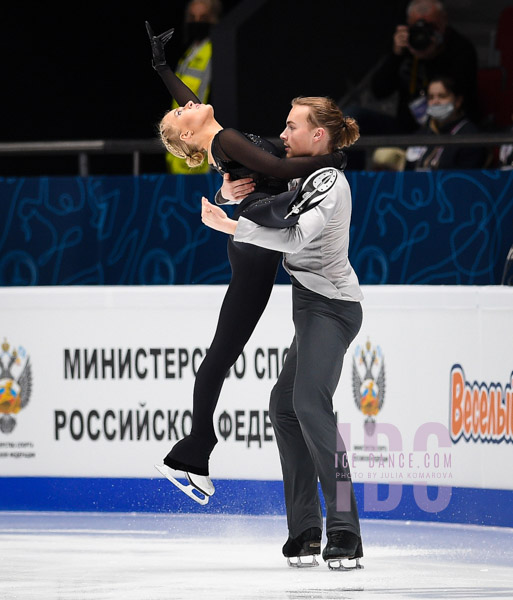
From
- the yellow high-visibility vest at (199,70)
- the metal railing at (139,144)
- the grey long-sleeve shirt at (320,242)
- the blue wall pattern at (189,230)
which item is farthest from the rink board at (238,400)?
the yellow high-visibility vest at (199,70)

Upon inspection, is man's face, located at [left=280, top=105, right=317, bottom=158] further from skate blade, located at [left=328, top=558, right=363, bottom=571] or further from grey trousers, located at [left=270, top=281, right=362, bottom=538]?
skate blade, located at [left=328, top=558, right=363, bottom=571]

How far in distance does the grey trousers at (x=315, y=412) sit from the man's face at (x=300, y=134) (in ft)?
1.60

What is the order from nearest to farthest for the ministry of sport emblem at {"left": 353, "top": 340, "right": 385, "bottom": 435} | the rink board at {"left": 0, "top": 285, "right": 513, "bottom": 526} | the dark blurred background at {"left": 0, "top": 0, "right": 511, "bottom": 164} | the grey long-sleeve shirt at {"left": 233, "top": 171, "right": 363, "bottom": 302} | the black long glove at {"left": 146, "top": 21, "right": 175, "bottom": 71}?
the grey long-sleeve shirt at {"left": 233, "top": 171, "right": 363, "bottom": 302} < the black long glove at {"left": 146, "top": 21, "right": 175, "bottom": 71} < the rink board at {"left": 0, "top": 285, "right": 513, "bottom": 526} < the ministry of sport emblem at {"left": 353, "top": 340, "right": 385, "bottom": 435} < the dark blurred background at {"left": 0, "top": 0, "right": 511, "bottom": 164}

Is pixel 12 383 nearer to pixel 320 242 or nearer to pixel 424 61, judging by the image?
pixel 320 242

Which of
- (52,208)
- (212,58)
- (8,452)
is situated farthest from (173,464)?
(212,58)

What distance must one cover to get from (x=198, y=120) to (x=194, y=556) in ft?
5.68

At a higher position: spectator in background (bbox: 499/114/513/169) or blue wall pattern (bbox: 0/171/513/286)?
spectator in background (bbox: 499/114/513/169)

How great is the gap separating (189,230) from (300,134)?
2244 mm

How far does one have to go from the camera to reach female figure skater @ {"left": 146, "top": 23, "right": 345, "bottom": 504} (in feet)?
16.9

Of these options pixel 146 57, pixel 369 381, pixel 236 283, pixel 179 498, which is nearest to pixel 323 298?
pixel 236 283

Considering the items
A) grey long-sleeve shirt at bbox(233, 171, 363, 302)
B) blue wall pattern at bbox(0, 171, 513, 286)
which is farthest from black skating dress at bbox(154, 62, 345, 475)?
blue wall pattern at bbox(0, 171, 513, 286)

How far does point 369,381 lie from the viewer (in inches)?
256

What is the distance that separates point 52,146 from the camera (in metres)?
7.59

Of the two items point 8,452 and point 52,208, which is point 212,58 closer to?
point 52,208
